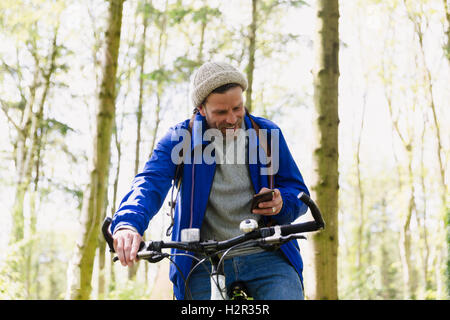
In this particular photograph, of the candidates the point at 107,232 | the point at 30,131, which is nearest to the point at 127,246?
the point at 107,232

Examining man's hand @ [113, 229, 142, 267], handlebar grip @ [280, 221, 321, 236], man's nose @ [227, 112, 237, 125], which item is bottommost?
man's hand @ [113, 229, 142, 267]

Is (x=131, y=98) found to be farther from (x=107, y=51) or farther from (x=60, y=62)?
(x=107, y=51)

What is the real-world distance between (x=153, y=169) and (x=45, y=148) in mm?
15869

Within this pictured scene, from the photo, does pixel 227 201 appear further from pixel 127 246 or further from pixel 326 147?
pixel 326 147

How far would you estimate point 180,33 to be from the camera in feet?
61.5

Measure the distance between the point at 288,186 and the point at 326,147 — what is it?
276cm

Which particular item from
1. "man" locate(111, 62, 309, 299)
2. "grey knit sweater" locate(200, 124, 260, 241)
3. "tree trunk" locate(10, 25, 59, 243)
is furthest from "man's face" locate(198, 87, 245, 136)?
"tree trunk" locate(10, 25, 59, 243)

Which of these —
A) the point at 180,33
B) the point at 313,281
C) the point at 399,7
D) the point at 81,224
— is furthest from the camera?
the point at 180,33

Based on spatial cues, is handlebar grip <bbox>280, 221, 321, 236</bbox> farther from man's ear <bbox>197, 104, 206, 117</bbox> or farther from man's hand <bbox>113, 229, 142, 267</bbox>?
man's ear <bbox>197, 104, 206, 117</bbox>

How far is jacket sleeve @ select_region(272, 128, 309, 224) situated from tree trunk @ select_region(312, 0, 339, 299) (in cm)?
256

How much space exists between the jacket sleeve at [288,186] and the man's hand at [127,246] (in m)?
0.81

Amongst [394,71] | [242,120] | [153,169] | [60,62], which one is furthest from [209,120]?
[394,71]

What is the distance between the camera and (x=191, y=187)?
2.74 metres

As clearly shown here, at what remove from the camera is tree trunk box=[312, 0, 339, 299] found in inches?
208
